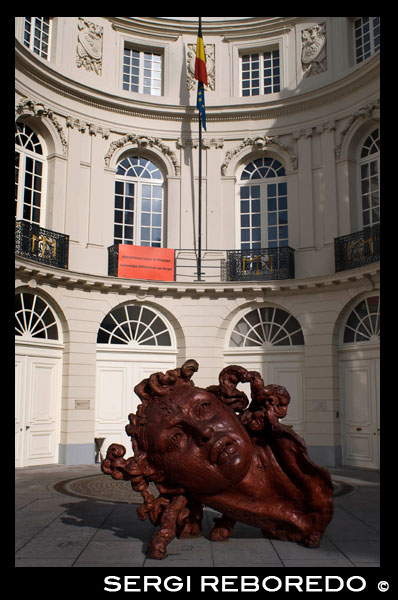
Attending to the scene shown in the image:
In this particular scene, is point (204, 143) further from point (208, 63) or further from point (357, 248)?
point (357, 248)

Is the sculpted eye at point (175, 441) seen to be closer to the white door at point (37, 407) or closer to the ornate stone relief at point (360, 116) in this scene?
the white door at point (37, 407)

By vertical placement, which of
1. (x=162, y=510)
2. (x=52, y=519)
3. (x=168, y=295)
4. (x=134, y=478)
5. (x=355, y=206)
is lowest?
(x=52, y=519)

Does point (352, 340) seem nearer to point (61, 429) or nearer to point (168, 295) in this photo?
point (168, 295)

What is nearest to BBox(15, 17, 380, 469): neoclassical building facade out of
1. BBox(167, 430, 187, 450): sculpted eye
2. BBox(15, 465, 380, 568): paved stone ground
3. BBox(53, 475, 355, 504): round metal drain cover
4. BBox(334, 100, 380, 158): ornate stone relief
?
BBox(334, 100, 380, 158): ornate stone relief

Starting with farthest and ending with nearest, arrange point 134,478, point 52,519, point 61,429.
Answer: point 61,429, point 52,519, point 134,478

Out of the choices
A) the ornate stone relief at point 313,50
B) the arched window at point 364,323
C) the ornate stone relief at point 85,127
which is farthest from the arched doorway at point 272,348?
the ornate stone relief at point 313,50

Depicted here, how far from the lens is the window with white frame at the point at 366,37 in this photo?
44.6 feet

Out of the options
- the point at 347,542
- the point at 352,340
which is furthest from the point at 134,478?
the point at 352,340

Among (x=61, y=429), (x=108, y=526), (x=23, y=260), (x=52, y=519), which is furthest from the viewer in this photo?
(x=61, y=429)

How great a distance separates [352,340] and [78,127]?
340 inches

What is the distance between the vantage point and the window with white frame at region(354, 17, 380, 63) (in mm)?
13581

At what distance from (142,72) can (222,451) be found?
44.1 ft

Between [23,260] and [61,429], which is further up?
[23,260]

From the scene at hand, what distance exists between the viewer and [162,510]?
4.92 meters
